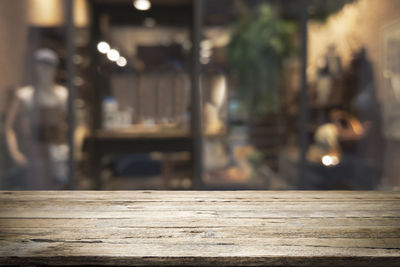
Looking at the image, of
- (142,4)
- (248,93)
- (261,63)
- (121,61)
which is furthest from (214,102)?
(142,4)

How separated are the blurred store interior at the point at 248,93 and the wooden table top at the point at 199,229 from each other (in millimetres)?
2766

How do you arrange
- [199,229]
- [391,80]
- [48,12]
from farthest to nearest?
[48,12] → [391,80] → [199,229]

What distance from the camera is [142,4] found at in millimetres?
4570

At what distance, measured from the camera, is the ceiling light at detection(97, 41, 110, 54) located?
15.1 feet

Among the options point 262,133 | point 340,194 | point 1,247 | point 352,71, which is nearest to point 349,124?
point 352,71

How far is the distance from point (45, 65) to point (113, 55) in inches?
30.8

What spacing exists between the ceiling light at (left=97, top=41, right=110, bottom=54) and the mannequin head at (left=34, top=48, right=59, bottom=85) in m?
0.56

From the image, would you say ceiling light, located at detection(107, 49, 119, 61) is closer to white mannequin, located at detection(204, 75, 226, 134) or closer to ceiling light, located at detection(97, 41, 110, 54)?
ceiling light, located at detection(97, 41, 110, 54)

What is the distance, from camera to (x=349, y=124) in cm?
423

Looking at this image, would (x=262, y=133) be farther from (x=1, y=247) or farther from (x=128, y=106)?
(x=1, y=247)

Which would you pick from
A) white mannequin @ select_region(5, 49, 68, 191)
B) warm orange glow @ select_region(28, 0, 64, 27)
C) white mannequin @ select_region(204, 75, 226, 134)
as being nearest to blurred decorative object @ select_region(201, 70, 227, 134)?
white mannequin @ select_region(204, 75, 226, 134)

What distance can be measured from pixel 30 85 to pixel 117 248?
12.5ft

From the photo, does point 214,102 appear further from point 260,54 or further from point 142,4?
point 142,4

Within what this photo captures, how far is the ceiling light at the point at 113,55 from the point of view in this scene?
181 inches
